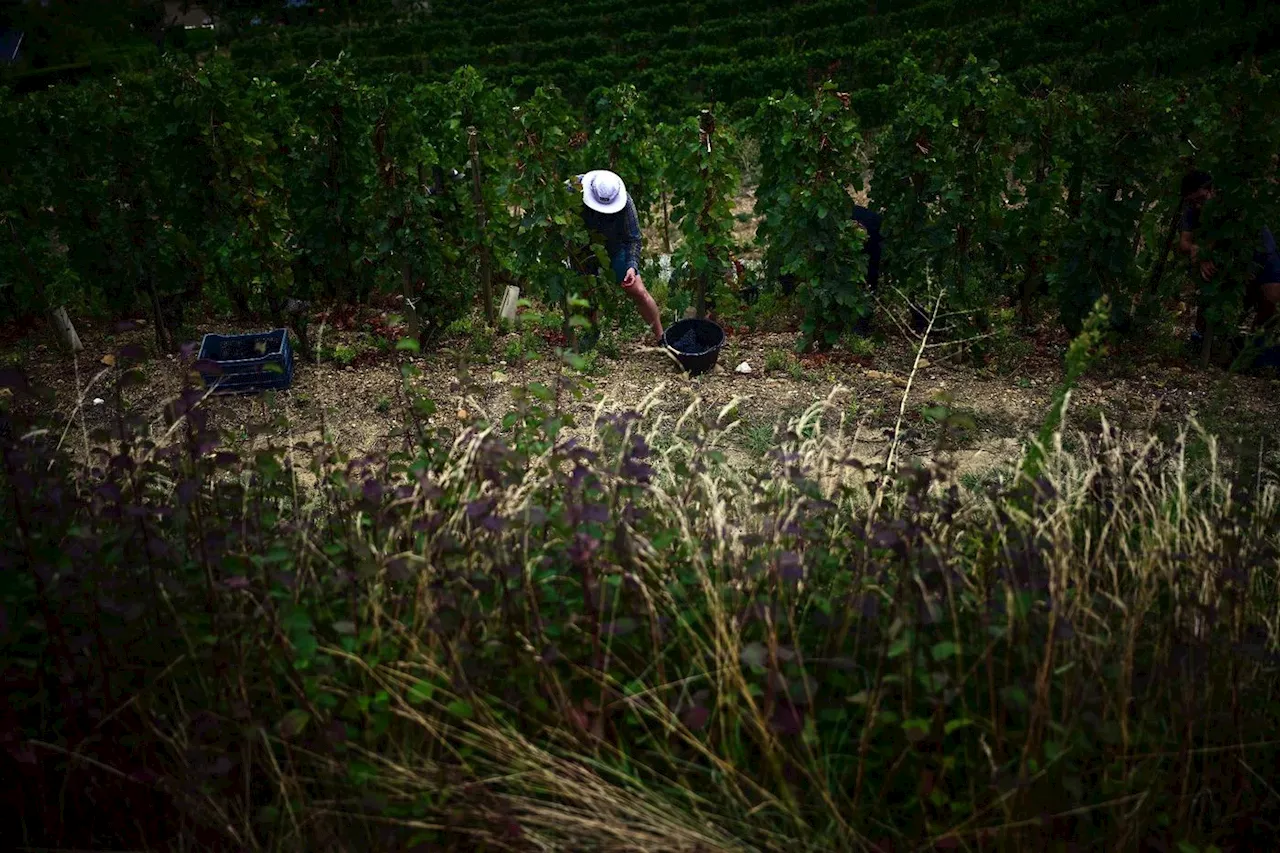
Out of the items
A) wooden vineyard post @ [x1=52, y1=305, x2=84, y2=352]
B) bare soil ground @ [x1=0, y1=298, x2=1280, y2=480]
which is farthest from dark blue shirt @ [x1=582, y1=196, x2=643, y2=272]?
wooden vineyard post @ [x1=52, y1=305, x2=84, y2=352]

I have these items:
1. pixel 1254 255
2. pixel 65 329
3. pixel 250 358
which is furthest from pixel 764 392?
pixel 65 329

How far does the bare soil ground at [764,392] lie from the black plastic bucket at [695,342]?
0.29 feet

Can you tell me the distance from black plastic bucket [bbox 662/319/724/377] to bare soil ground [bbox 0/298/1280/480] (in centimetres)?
9

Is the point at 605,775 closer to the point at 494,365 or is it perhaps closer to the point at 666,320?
the point at 494,365

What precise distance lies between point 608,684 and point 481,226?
4.85 m

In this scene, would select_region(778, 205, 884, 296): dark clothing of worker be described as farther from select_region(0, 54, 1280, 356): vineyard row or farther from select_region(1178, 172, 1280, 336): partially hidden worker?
select_region(1178, 172, 1280, 336): partially hidden worker

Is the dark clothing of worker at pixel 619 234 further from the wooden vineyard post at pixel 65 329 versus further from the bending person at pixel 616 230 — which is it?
the wooden vineyard post at pixel 65 329

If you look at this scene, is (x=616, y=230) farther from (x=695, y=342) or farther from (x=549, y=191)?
(x=695, y=342)

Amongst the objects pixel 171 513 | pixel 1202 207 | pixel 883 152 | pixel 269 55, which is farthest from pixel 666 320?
pixel 269 55

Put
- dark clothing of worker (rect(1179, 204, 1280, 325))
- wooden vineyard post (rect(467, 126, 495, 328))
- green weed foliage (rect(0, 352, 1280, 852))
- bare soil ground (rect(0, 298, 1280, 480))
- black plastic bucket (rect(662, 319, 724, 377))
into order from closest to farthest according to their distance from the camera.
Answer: green weed foliage (rect(0, 352, 1280, 852)) → bare soil ground (rect(0, 298, 1280, 480)) → dark clothing of worker (rect(1179, 204, 1280, 325)) → black plastic bucket (rect(662, 319, 724, 377)) → wooden vineyard post (rect(467, 126, 495, 328))

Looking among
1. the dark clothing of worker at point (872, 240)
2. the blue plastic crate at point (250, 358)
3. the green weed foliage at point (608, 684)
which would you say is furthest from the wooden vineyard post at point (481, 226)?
the green weed foliage at point (608, 684)

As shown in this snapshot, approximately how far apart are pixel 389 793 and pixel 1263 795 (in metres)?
2.31

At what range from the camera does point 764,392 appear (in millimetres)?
5867

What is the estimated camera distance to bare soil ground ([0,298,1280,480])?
5.20 m
